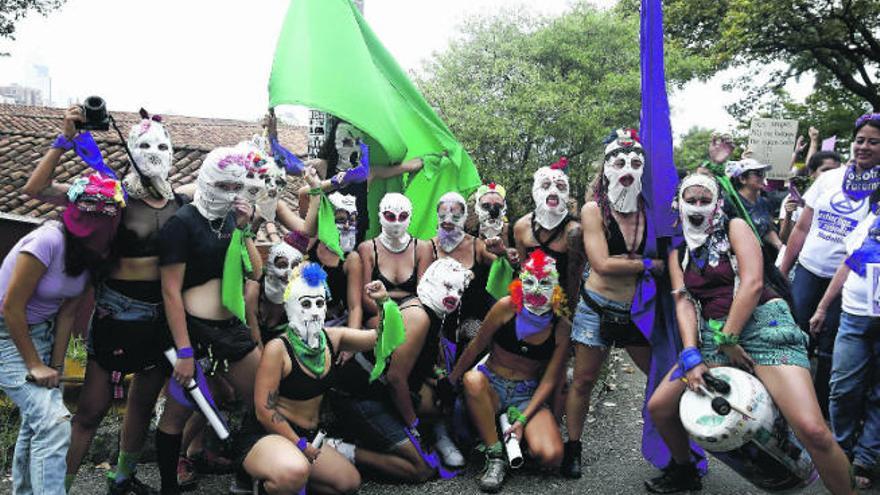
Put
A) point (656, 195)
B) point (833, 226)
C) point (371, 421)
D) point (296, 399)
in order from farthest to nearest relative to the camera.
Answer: point (833, 226) → point (371, 421) → point (656, 195) → point (296, 399)

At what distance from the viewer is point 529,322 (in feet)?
15.1

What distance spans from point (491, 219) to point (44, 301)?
3015 millimetres

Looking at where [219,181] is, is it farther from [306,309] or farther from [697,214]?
[697,214]

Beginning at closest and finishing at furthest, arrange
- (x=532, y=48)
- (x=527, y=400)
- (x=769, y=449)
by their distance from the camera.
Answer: (x=769, y=449) < (x=527, y=400) < (x=532, y=48)

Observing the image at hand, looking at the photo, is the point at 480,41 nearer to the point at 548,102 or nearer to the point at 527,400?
the point at 548,102

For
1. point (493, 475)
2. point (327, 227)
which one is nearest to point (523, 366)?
point (493, 475)

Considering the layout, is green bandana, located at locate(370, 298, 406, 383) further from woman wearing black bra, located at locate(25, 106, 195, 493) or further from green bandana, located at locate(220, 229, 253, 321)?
woman wearing black bra, located at locate(25, 106, 195, 493)

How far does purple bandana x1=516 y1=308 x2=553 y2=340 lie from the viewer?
461 centimetres

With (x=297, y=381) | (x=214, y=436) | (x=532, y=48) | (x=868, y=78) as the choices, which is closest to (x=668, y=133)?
(x=297, y=381)

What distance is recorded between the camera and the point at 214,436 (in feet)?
14.9

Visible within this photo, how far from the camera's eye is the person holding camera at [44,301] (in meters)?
3.28

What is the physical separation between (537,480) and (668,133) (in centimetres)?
244

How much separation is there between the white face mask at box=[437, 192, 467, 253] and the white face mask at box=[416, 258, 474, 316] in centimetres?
49

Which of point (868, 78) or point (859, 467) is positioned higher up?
point (868, 78)
